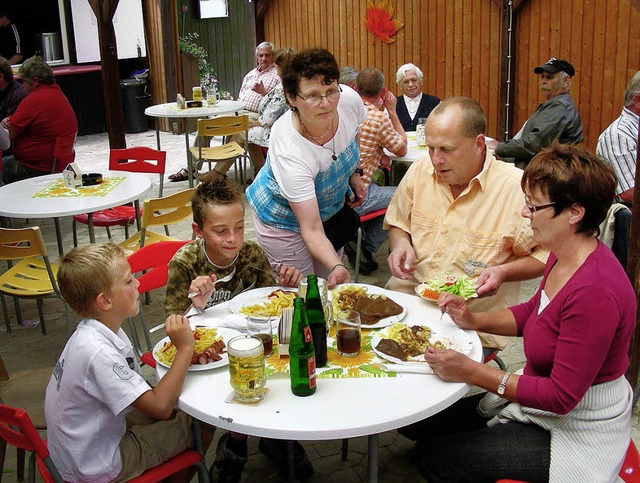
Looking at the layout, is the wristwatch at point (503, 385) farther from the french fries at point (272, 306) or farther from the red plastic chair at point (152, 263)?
the red plastic chair at point (152, 263)

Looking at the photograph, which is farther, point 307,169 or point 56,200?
point 56,200

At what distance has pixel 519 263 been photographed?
2828 millimetres

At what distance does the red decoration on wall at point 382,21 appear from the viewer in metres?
9.44

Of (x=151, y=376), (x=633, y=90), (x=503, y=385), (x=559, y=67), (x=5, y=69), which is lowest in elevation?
(x=151, y=376)

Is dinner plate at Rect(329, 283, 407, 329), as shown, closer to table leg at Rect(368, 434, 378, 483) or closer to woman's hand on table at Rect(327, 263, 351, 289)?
woman's hand on table at Rect(327, 263, 351, 289)

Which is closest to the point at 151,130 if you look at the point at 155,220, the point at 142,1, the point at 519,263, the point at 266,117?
the point at 142,1

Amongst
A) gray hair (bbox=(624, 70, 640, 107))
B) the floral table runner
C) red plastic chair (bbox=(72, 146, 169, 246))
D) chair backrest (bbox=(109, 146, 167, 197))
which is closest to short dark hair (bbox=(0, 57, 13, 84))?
red plastic chair (bbox=(72, 146, 169, 246))

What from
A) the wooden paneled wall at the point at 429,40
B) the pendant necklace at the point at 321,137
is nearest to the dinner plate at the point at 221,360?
the pendant necklace at the point at 321,137

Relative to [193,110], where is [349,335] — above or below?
below

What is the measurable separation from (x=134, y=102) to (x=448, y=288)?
435 inches

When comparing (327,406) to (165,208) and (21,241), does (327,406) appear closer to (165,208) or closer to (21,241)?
(21,241)

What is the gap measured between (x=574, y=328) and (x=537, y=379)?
8.2 inches

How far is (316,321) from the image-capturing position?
2359mm

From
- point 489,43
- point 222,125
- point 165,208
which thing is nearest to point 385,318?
point 165,208
